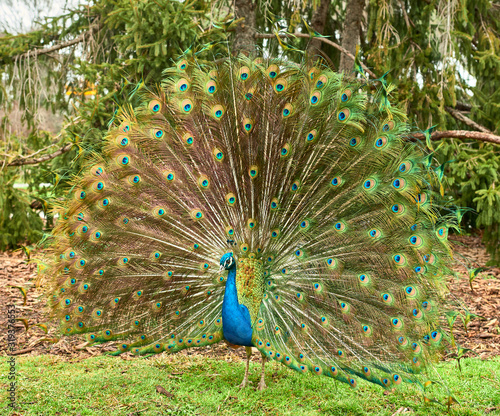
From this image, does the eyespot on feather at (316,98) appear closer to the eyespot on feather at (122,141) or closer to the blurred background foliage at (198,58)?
the eyespot on feather at (122,141)

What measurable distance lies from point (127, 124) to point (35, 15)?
18.1 ft

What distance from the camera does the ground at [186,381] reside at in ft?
14.4

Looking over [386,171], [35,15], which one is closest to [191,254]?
[386,171]

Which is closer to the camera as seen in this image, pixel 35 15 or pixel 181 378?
pixel 181 378

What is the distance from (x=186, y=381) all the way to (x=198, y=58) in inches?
177

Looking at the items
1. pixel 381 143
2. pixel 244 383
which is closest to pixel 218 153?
pixel 381 143

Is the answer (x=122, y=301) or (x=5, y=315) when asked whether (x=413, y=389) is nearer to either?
(x=122, y=301)

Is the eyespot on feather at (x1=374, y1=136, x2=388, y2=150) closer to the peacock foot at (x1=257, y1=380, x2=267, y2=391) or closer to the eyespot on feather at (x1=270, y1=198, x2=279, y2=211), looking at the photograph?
the eyespot on feather at (x1=270, y1=198, x2=279, y2=211)

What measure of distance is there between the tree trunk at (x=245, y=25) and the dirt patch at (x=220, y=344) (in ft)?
12.6

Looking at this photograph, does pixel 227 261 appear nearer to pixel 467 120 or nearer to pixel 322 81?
pixel 322 81

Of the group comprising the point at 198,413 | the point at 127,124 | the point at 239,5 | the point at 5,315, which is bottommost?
the point at 198,413

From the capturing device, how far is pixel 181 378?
5031 mm

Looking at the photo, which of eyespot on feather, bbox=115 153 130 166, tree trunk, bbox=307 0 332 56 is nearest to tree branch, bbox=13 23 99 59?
tree trunk, bbox=307 0 332 56

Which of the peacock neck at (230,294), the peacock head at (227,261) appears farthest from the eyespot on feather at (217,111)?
the peacock neck at (230,294)
